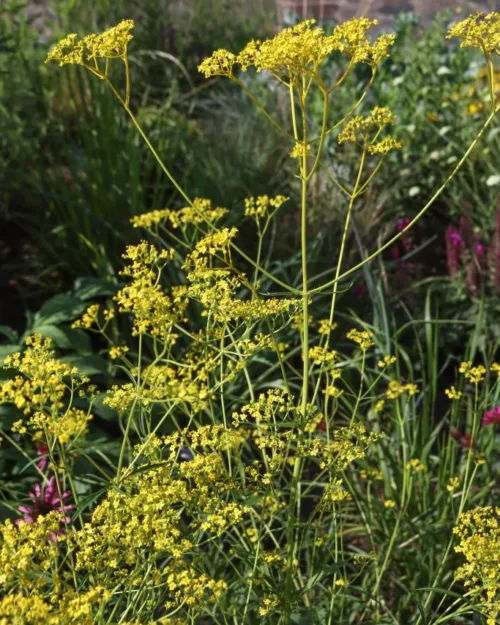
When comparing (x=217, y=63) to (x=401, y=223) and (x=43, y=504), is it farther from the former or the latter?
(x=401, y=223)

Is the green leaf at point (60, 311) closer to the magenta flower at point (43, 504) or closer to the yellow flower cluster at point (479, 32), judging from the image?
the magenta flower at point (43, 504)

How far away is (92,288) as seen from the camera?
3404 millimetres

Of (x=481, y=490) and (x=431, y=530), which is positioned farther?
(x=481, y=490)

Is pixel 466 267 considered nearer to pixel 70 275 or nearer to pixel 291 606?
pixel 70 275

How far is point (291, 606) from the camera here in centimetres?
199

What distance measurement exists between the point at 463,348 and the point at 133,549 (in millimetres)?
2609

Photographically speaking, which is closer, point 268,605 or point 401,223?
point 268,605

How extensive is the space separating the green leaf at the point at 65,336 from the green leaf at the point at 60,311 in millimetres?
27

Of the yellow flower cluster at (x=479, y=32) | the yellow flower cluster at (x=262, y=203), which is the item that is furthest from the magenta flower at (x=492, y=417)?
the yellow flower cluster at (x=479, y=32)

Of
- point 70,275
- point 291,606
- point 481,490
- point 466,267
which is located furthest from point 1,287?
point 291,606

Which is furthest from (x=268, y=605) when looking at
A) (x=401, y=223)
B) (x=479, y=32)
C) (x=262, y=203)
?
(x=401, y=223)

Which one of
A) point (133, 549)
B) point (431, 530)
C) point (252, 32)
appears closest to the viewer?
point (133, 549)

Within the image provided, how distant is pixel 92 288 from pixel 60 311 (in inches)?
8.6

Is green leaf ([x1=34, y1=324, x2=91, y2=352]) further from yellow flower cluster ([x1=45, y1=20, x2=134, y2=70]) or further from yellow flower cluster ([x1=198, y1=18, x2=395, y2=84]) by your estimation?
yellow flower cluster ([x1=198, y1=18, x2=395, y2=84])
